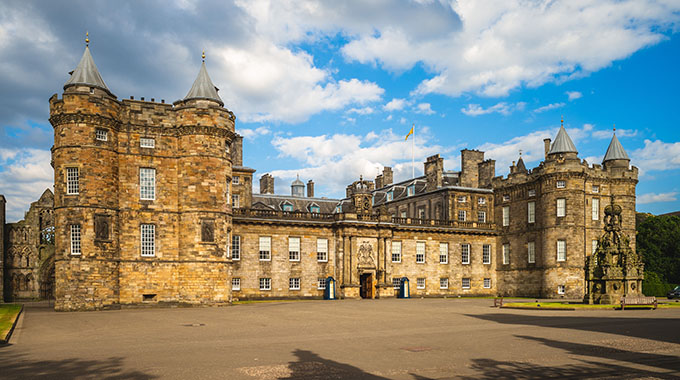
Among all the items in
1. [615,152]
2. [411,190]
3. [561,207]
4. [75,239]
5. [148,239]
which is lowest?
[148,239]

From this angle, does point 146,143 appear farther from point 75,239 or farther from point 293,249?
point 293,249

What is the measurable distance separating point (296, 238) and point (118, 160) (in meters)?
16.8

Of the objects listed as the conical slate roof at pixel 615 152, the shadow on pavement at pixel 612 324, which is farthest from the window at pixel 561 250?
the shadow on pavement at pixel 612 324

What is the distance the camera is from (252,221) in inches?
1813

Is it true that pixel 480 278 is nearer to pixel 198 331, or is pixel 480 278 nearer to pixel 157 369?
pixel 198 331

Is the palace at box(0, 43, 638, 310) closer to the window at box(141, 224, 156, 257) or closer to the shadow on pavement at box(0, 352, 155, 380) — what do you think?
the window at box(141, 224, 156, 257)

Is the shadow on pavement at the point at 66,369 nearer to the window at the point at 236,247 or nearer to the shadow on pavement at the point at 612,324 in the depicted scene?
the shadow on pavement at the point at 612,324

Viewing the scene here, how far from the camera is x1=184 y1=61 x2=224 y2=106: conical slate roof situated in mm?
39219

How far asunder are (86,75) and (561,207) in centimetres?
4009

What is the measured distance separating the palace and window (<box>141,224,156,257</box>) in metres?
0.07

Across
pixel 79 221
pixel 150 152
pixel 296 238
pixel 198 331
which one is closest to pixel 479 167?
pixel 296 238

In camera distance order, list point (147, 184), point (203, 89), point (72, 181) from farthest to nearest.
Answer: point (203, 89), point (147, 184), point (72, 181)

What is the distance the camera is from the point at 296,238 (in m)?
48.4

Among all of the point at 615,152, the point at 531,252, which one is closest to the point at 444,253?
the point at 531,252
